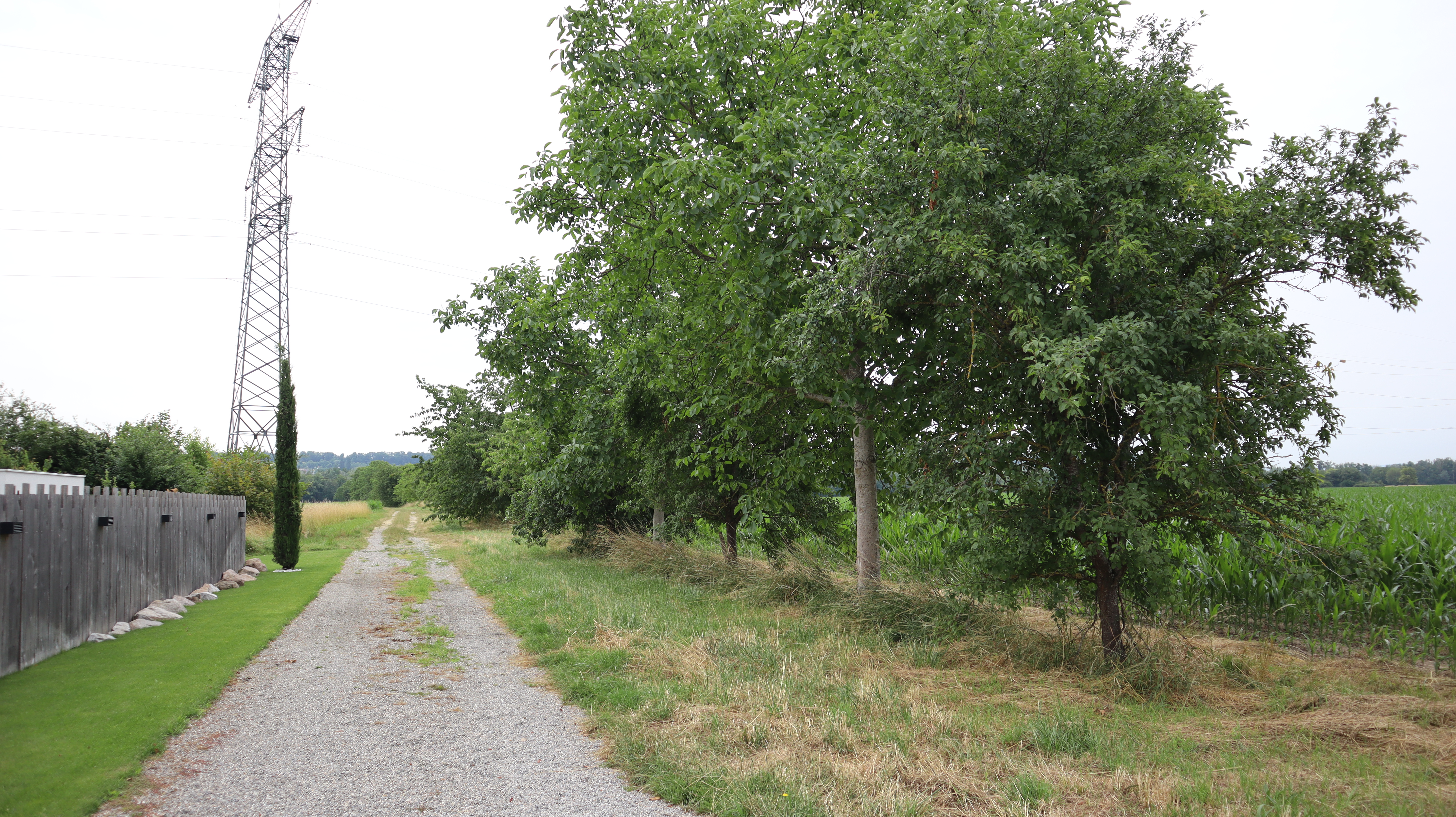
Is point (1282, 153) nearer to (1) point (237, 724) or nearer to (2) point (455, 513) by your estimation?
(1) point (237, 724)

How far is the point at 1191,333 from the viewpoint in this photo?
18.3 feet

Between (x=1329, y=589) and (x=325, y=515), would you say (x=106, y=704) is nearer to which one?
(x=1329, y=589)

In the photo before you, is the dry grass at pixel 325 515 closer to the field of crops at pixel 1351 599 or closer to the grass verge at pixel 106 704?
A: the grass verge at pixel 106 704

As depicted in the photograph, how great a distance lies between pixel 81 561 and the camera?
28.5ft

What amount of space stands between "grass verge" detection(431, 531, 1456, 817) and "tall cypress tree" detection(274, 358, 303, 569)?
1207 cm

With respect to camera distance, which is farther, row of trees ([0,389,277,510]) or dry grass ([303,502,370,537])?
dry grass ([303,502,370,537])

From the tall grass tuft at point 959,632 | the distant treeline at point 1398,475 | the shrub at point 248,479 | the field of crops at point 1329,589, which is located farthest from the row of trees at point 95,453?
the distant treeline at point 1398,475

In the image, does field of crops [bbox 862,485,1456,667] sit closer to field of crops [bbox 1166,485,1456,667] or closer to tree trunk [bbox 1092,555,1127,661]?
field of crops [bbox 1166,485,1456,667]

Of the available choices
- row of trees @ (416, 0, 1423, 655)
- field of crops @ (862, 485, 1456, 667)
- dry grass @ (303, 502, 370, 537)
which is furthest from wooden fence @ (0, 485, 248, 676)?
dry grass @ (303, 502, 370, 537)

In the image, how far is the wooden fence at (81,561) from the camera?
7.20 metres

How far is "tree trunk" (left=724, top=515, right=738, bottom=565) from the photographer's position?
1466 centimetres

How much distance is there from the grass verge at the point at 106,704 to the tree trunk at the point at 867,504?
23.2 ft

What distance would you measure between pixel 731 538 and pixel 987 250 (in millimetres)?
10187

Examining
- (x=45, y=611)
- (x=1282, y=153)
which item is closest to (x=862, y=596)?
(x=1282, y=153)
